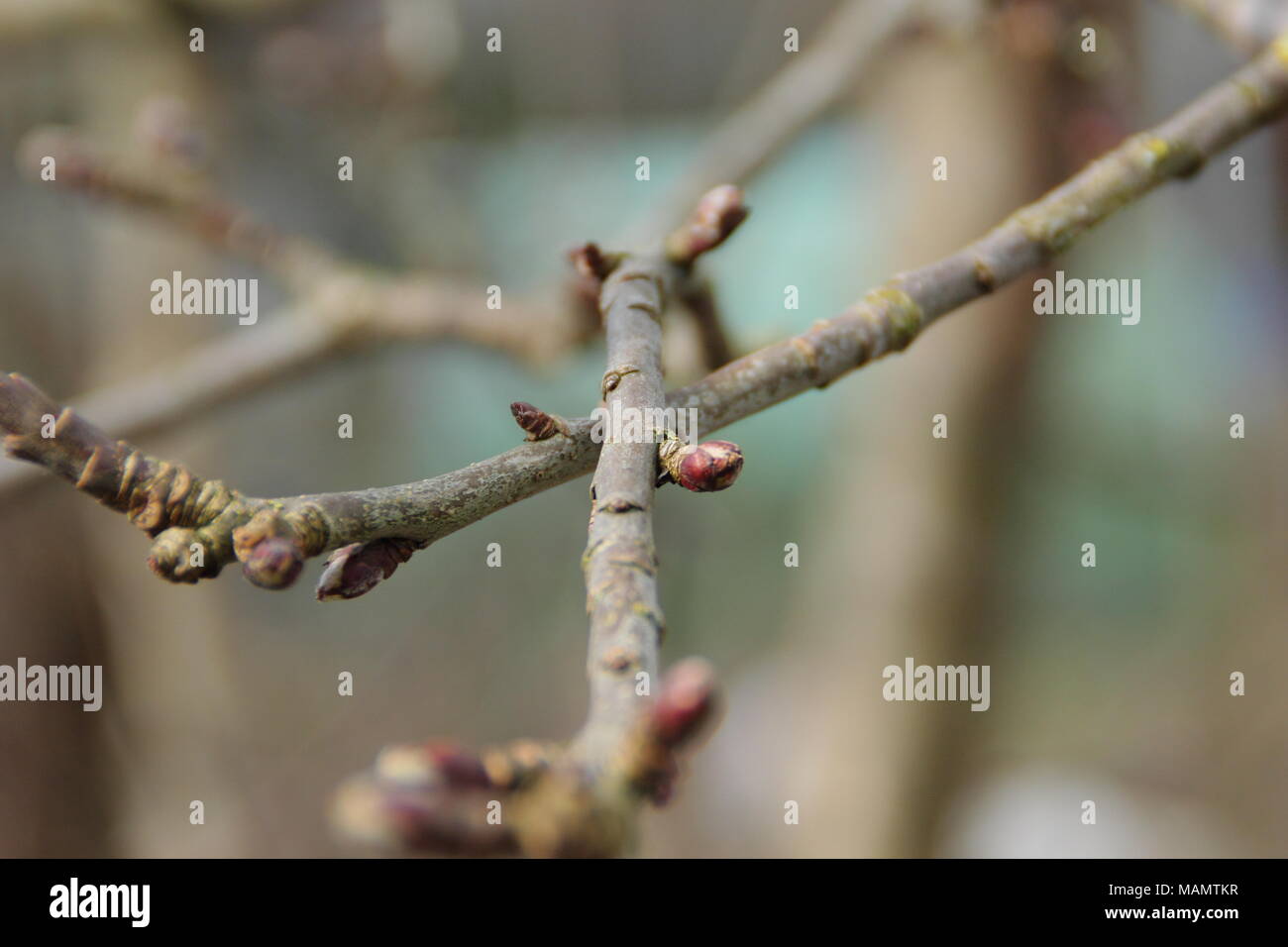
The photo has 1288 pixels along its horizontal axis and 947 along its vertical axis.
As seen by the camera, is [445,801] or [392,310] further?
[392,310]

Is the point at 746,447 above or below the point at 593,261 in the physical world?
above

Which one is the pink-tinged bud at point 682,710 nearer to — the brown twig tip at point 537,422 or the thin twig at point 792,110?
the brown twig tip at point 537,422

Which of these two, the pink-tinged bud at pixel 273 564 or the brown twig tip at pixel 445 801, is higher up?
the pink-tinged bud at pixel 273 564

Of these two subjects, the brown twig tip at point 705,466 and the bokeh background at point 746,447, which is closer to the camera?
the brown twig tip at point 705,466

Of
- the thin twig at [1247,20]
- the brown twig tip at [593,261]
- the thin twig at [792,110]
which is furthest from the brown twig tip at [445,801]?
the thin twig at [792,110]

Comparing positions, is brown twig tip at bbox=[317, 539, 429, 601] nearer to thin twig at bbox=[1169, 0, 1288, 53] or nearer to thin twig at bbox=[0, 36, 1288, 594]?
thin twig at bbox=[0, 36, 1288, 594]

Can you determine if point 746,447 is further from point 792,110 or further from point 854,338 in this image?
point 854,338

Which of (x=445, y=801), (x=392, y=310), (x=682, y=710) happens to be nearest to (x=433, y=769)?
(x=445, y=801)

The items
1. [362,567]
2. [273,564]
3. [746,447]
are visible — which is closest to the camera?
[273,564]
